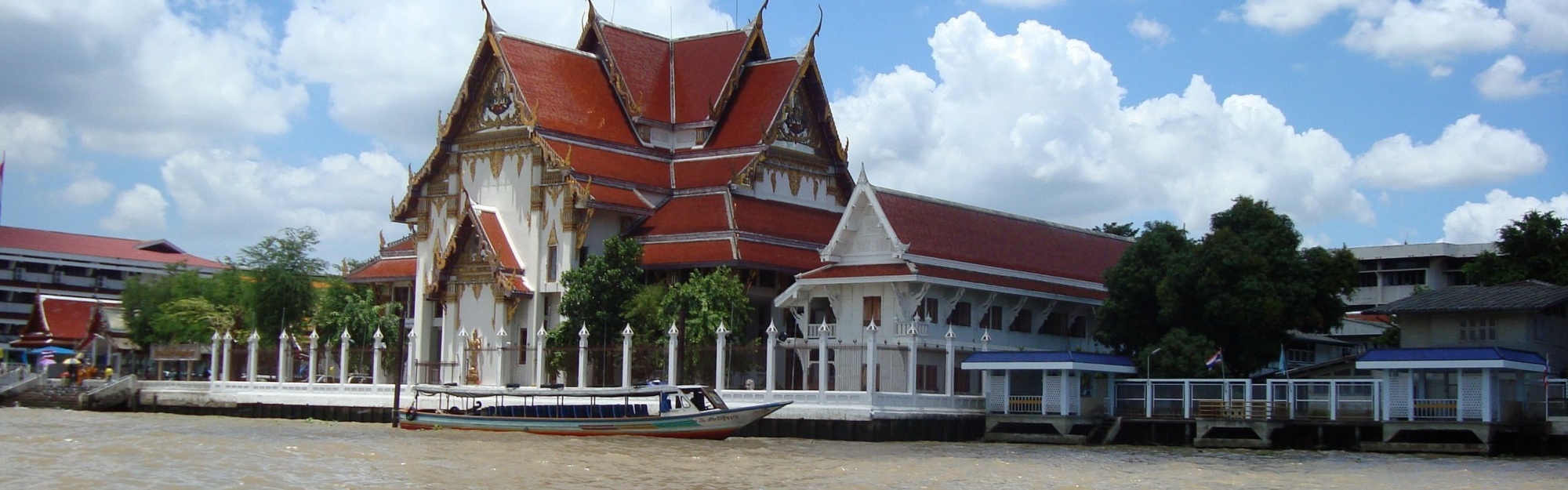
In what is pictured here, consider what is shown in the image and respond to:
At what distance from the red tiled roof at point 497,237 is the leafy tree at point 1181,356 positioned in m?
18.9

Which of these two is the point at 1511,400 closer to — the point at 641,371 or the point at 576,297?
the point at 641,371

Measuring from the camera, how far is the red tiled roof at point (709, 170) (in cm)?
5447

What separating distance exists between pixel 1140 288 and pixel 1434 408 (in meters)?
8.76

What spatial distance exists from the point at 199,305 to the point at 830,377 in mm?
26542

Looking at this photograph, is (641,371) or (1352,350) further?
(1352,350)

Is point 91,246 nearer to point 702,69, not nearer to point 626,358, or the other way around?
point 702,69

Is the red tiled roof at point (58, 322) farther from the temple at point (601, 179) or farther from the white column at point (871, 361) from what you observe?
the white column at point (871, 361)

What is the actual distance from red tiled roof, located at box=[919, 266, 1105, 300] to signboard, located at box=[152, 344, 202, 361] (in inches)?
913

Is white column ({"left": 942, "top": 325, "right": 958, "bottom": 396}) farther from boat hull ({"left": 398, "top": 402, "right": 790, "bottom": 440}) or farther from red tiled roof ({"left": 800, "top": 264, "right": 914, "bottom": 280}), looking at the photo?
boat hull ({"left": 398, "top": 402, "right": 790, "bottom": 440})

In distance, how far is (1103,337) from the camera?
148 ft

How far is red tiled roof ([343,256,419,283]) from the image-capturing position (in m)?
59.1

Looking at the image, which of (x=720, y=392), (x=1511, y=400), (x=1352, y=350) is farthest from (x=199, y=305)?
(x=1511, y=400)

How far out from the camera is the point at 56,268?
310 ft

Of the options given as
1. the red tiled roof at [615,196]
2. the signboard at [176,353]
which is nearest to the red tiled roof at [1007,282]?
the red tiled roof at [615,196]
